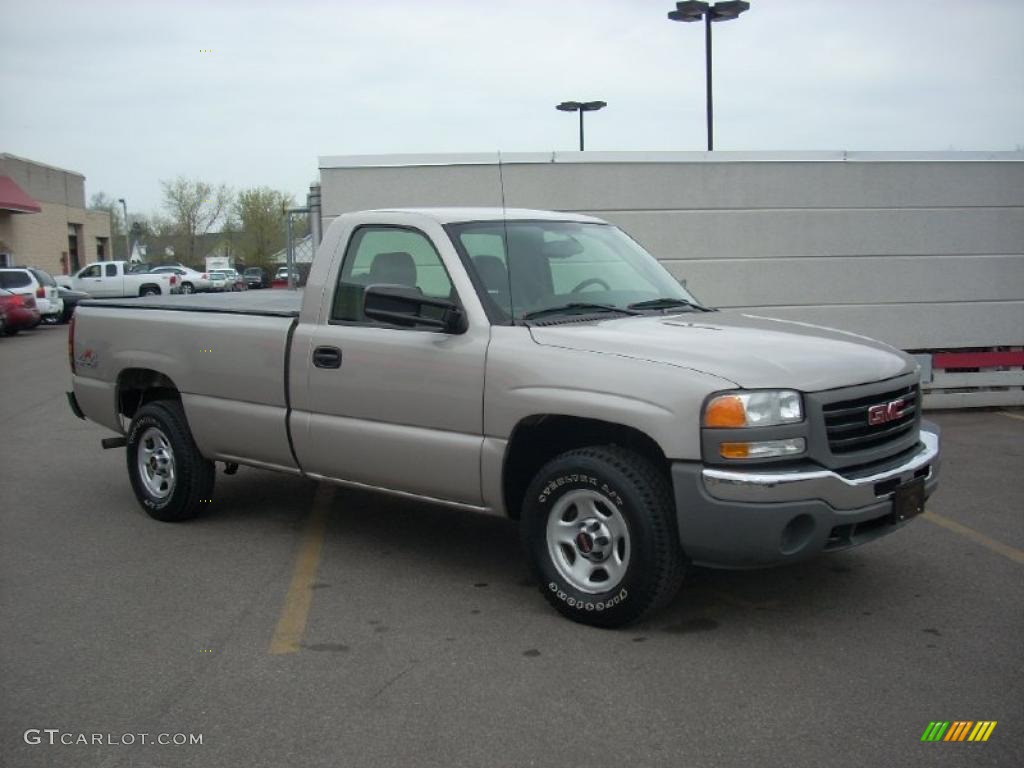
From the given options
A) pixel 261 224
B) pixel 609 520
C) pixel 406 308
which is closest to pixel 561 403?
pixel 609 520

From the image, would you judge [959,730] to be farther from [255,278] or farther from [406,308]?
[255,278]

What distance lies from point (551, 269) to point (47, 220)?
159ft

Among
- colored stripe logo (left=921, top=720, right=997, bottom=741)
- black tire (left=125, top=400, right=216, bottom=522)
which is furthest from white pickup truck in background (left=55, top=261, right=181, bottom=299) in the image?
colored stripe logo (left=921, top=720, right=997, bottom=741)

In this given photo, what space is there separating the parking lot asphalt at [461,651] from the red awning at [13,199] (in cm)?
3784

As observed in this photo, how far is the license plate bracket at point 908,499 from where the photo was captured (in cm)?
455

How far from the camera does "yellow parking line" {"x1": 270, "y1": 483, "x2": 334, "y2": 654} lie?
15.1ft

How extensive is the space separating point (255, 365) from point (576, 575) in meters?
2.39

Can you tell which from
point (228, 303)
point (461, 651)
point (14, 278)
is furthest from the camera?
point (14, 278)

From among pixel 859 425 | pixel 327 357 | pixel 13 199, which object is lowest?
pixel 859 425

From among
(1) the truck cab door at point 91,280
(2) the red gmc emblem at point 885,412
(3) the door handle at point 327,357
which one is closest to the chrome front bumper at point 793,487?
(2) the red gmc emblem at point 885,412

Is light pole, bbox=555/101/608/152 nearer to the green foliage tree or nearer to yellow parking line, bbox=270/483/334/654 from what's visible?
yellow parking line, bbox=270/483/334/654

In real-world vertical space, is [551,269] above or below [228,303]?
above

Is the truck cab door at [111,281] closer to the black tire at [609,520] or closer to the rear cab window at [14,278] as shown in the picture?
the rear cab window at [14,278]

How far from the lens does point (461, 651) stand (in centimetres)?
445
